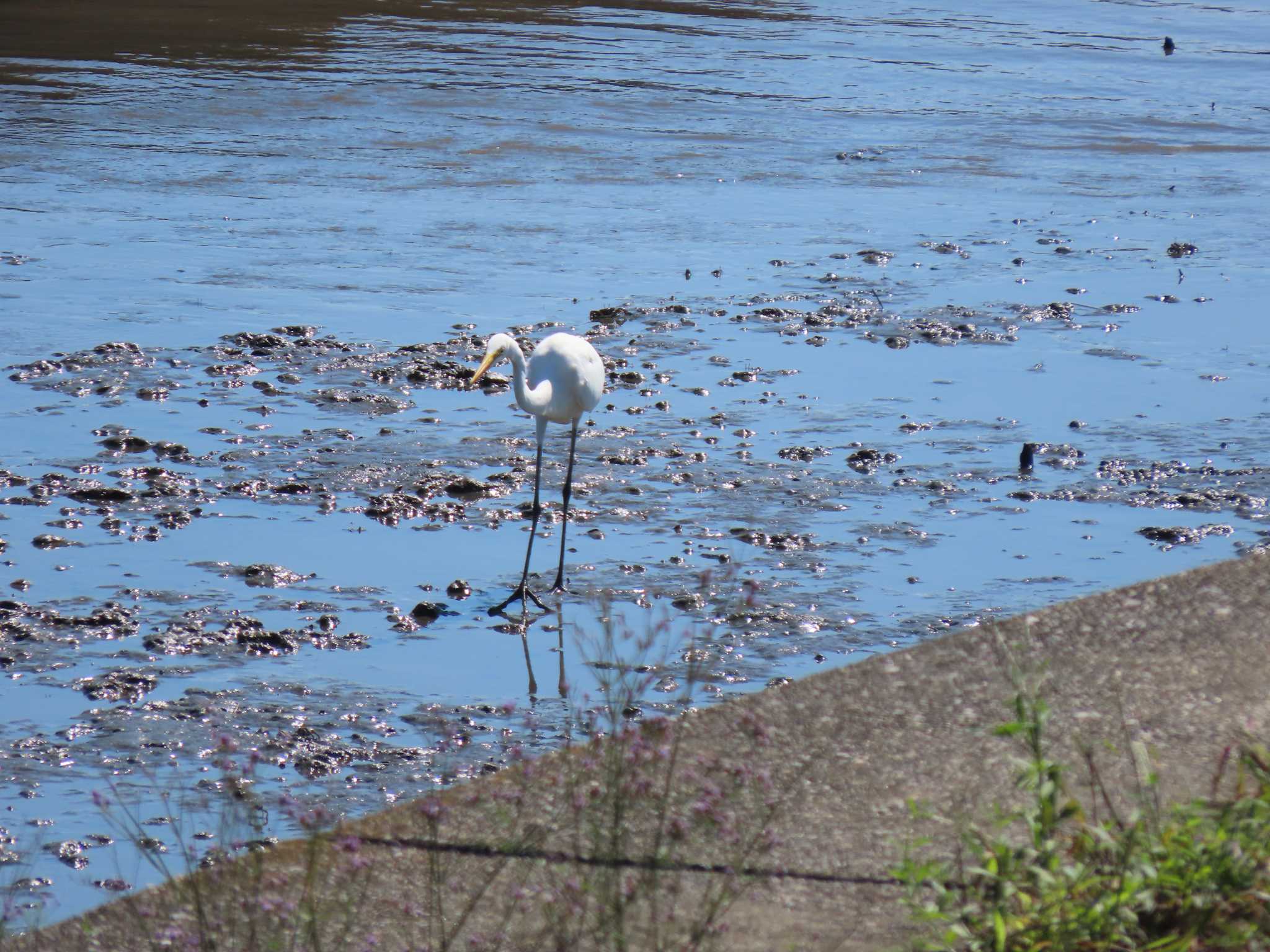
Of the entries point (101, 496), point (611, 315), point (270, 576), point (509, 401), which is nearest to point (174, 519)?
point (101, 496)

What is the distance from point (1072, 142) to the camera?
16.7 meters

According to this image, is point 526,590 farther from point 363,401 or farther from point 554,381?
point 363,401

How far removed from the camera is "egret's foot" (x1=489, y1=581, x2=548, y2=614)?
6570 millimetres

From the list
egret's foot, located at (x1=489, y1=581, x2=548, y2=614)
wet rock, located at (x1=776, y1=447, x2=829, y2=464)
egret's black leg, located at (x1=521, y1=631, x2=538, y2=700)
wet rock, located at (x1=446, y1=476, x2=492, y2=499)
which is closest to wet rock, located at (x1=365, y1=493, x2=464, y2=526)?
wet rock, located at (x1=446, y1=476, x2=492, y2=499)

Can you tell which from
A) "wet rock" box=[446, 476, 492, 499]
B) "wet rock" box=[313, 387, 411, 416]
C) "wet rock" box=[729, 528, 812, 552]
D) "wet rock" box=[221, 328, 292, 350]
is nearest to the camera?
"wet rock" box=[729, 528, 812, 552]

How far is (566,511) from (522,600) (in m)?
0.56

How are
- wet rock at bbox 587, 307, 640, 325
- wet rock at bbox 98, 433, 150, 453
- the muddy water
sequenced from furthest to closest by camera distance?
1. wet rock at bbox 587, 307, 640, 325
2. wet rock at bbox 98, 433, 150, 453
3. the muddy water

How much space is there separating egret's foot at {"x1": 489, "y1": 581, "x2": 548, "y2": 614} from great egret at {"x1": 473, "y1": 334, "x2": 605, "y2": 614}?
446 mm

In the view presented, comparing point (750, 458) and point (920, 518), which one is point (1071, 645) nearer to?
point (920, 518)

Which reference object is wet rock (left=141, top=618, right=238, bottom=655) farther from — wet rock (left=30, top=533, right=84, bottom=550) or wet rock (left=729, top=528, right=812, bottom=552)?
wet rock (left=729, top=528, right=812, bottom=552)

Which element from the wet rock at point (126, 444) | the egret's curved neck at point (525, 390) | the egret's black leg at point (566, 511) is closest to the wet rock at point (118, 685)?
the egret's black leg at point (566, 511)

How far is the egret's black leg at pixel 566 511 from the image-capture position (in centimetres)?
675

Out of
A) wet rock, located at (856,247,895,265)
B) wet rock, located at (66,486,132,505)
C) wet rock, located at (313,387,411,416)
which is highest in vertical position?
wet rock, located at (856,247,895,265)

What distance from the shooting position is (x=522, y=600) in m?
6.64
